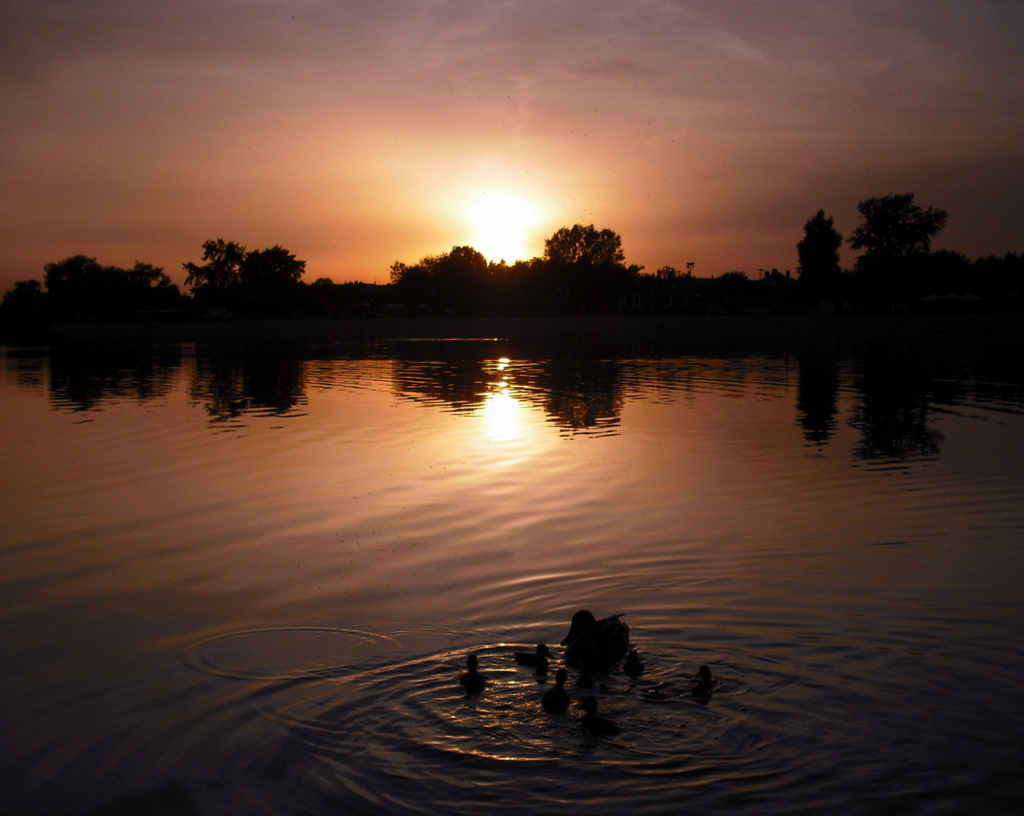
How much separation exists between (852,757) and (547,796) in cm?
214

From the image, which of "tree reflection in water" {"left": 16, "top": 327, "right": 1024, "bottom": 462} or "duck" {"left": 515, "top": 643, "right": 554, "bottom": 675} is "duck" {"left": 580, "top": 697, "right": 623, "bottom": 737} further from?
"tree reflection in water" {"left": 16, "top": 327, "right": 1024, "bottom": 462}

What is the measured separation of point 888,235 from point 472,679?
428 ft

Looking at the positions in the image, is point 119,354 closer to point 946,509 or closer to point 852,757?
point 946,509

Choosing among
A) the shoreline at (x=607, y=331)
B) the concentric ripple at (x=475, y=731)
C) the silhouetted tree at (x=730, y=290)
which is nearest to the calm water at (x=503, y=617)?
the concentric ripple at (x=475, y=731)

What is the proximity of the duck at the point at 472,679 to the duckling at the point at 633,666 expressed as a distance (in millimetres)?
1154

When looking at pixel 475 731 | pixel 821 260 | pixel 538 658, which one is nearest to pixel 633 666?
pixel 538 658

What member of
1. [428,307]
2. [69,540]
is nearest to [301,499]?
[69,540]

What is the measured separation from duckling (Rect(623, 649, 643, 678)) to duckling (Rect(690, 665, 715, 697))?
17.8 inches

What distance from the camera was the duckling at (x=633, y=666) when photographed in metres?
7.23

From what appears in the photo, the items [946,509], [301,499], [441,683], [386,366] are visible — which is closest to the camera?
[441,683]

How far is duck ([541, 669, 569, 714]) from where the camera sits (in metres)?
6.71

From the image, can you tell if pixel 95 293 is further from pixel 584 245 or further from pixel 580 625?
pixel 580 625

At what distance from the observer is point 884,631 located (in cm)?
816

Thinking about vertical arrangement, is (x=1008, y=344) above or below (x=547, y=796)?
above
